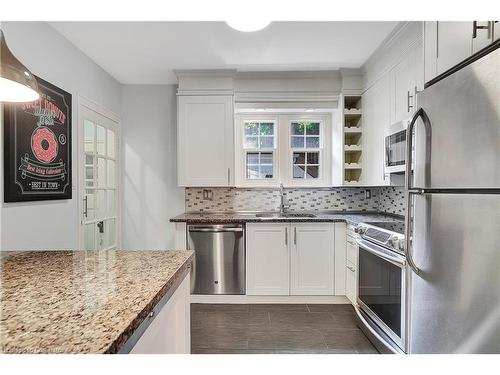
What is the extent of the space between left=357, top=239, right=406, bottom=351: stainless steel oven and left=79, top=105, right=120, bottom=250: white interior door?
8.25 ft

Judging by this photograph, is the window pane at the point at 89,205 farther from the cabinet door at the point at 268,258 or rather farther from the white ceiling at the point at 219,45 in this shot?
the cabinet door at the point at 268,258

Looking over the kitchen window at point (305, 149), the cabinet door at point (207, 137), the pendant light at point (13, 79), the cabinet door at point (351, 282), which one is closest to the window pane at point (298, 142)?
the kitchen window at point (305, 149)

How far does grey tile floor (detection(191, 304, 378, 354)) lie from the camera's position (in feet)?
7.02

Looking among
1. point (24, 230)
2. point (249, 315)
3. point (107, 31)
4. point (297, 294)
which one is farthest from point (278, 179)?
point (24, 230)

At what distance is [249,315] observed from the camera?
2.69 m

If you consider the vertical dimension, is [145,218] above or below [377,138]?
below

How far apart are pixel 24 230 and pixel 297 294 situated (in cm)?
239

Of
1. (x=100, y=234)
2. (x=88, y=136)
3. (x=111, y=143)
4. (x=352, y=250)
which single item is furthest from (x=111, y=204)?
(x=352, y=250)

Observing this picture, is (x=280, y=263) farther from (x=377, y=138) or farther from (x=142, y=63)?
(x=142, y=63)

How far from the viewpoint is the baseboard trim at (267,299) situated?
2949mm

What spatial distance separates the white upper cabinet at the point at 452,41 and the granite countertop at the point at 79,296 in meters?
1.43

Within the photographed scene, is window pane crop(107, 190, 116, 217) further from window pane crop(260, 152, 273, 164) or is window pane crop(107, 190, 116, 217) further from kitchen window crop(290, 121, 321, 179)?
kitchen window crop(290, 121, 321, 179)

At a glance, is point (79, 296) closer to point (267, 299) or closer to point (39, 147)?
point (39, 147)

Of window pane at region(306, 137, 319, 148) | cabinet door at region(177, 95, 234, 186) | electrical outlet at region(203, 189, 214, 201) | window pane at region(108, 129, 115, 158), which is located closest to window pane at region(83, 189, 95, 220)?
window pane at region(108, 129, 115, 158)
